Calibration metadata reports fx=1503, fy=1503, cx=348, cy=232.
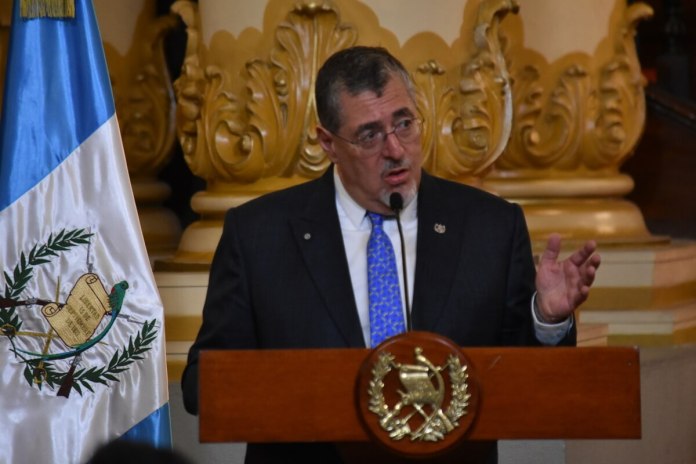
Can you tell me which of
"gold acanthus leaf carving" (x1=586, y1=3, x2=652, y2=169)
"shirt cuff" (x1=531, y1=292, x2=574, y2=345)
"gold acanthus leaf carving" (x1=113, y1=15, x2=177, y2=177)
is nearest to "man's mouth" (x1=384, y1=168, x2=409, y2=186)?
"shirt cuff" (x1=531, y1=292, x2=574, y2=345)

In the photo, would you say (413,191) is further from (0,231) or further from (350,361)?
(0,231)

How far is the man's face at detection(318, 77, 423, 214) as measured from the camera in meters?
3.21

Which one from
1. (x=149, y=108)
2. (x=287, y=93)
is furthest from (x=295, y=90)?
(x=149, y=108)

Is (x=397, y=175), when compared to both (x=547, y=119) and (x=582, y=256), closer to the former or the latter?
(x=582, y=256)

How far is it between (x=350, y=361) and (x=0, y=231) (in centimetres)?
183

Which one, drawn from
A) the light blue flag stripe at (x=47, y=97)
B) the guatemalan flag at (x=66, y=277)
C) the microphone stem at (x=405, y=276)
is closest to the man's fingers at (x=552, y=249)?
the microphone stem at (x=405, y=276)

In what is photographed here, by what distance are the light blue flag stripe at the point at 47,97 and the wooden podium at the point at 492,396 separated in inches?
68.6

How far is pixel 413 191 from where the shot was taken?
10.5 ft

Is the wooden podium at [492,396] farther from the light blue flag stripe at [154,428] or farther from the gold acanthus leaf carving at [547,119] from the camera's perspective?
the gold acanthus leaf carving at [547,119]

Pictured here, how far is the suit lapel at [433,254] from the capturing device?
10.4 ft

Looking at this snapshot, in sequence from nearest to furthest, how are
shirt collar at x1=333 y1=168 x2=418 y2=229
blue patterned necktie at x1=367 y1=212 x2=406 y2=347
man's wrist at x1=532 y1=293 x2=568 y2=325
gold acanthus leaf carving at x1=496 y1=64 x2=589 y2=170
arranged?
man's wrist at x1=532 y1=293 x2=568 y2=325 < blue patterned necktie at x1=367 y1=212 x2=406 y2=347 < shirt collar at x1=333 y1=168 x2=418 y2=229 < gold acanthus leaf carving at x1=496 y1=64 x2=589 y2=170

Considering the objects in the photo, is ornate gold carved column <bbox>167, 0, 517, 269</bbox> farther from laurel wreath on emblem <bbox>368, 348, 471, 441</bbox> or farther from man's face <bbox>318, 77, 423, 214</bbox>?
laurel wreath on emblem <bbox>368, 348, 471, 441</bbox>

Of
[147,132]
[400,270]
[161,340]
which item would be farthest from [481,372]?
[147,132]

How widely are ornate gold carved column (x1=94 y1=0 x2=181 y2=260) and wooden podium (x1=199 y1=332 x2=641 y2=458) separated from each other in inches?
119
